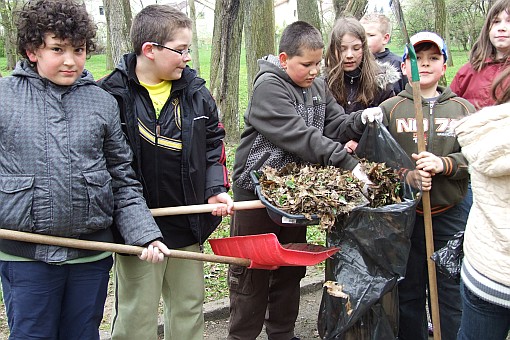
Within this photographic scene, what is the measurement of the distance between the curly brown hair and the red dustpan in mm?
1265

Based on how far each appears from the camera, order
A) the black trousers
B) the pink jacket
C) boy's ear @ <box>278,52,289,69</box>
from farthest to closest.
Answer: the pink jacket
the black trousers
boy's ear @ <box>278,52,289,69</box>

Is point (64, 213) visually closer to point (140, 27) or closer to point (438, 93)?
point (140, 27)

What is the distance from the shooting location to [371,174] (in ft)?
10.0

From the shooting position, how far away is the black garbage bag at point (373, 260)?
9.55 ft

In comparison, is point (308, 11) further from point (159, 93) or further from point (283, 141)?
point (159, 93)

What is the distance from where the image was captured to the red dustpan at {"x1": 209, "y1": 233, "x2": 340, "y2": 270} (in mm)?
2928

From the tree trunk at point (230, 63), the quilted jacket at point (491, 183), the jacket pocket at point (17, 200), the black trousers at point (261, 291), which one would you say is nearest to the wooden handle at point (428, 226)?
the quilted jacket at point (491, 183)

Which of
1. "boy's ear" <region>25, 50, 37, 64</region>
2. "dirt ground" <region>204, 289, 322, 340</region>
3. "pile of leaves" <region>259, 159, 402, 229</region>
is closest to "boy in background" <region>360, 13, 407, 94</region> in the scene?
"pile of leaves" <region>259, 159, 402, 229</region>

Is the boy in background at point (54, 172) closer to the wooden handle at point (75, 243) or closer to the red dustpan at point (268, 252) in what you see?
the wooden handle at point (75, 243)

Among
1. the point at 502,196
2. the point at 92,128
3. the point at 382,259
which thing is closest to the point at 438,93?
the point at 382,259

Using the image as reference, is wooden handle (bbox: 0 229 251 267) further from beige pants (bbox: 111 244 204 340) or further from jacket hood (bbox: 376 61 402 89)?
jacket hood (bbox: 376 61 402 89)

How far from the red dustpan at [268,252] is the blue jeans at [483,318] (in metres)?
0.74

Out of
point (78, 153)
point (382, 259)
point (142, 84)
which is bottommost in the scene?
point (382, 259)

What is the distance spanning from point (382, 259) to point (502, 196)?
87 centimetres
